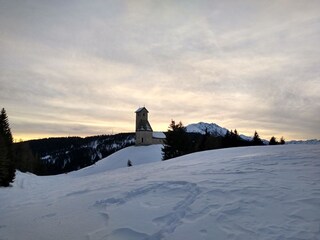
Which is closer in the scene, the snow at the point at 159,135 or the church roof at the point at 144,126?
the church roof at the point at 144,126

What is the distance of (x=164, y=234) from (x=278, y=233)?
7.69ft

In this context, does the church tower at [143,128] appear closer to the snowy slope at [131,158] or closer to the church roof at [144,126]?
the church roof at [144,126]

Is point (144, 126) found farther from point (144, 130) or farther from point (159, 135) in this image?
point (159, 135)

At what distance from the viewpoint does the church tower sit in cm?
10569

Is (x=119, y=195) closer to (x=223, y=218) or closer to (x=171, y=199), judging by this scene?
(x=171, y=199)

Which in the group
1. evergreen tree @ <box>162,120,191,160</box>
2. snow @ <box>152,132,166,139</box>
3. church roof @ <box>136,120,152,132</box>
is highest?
church roof @ <box>136,120,152,132</box>

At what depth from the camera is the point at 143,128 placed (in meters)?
106

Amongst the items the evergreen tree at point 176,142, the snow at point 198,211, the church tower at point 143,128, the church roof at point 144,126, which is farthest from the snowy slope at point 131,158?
the snow at point 198,211

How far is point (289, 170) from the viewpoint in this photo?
10.4 metres

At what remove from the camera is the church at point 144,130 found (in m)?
106

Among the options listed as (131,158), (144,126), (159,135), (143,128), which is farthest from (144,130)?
(131,158)

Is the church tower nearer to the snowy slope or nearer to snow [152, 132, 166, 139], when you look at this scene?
the snowy slope

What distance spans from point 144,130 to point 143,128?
934 millimetres

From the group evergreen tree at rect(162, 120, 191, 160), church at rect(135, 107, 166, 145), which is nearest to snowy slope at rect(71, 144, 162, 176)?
church at rect(135, 107, 166, 145)
